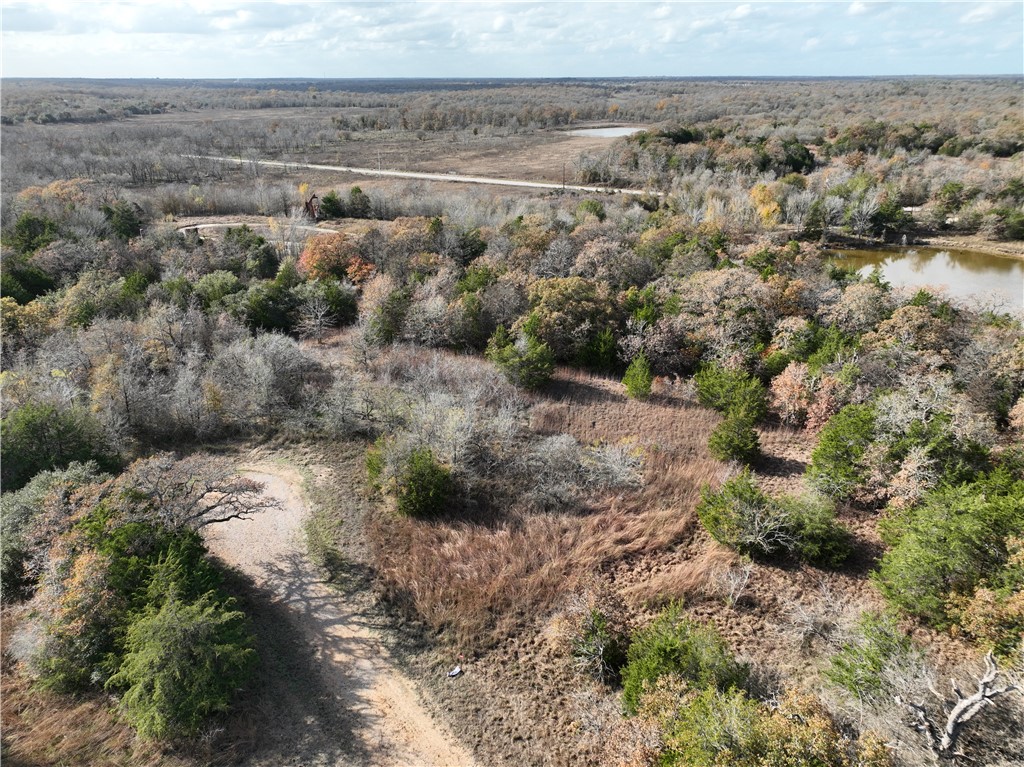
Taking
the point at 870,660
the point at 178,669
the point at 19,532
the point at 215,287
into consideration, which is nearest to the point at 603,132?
the point at 215,287

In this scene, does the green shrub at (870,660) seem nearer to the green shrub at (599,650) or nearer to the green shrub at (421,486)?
the green shrub at (599,650)

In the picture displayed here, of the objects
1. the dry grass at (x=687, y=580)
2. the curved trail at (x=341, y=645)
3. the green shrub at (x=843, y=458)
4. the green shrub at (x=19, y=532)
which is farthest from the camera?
the green shrub at (x=843, y=458)

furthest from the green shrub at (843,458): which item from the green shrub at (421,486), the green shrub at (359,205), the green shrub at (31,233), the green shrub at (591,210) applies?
the green shrub at (359,205)

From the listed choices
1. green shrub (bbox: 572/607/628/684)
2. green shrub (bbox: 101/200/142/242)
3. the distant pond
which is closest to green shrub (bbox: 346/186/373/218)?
green shrub (bbox: 101/200/142/242)

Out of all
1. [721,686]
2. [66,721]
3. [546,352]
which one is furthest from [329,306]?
[721,686]

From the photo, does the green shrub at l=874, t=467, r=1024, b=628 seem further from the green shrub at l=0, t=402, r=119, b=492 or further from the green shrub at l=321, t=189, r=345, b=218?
the green shrub at l=321, t=189, r=345, b=218

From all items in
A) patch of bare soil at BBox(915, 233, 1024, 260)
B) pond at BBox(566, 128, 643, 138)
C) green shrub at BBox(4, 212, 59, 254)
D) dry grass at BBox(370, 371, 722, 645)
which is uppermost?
pond at BBox(566, 128, 643, 138)

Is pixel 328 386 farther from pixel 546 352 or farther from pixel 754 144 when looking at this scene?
pixel 754 144
